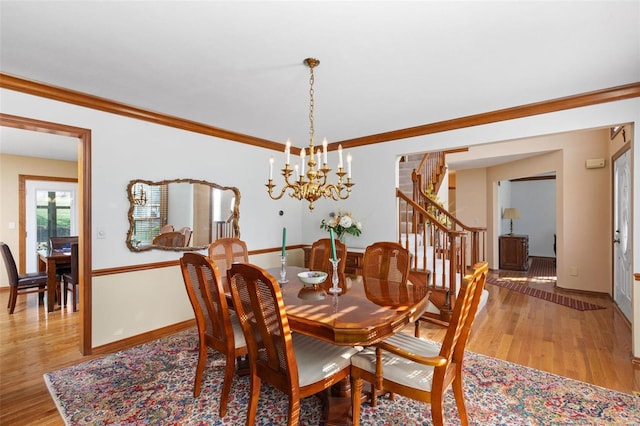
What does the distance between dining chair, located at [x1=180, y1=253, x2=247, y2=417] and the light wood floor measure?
3.35 ft

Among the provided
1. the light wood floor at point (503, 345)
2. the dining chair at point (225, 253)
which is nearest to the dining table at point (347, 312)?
the dining chair at point (225, 253)

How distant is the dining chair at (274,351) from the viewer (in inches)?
59.8

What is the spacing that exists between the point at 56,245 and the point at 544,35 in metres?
6.40

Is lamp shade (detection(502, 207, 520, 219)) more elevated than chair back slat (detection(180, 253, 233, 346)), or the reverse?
lamp shade (detection(502, 207, 520, 219))

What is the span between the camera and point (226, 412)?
6.55 feet

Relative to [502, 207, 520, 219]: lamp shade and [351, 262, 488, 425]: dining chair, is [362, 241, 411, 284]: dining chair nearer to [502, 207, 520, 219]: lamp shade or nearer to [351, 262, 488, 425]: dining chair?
[351, 262, 488, 425]: dining chair

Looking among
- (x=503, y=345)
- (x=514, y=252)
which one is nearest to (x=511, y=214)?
(x=514, y=252)

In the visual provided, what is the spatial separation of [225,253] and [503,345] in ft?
9.42

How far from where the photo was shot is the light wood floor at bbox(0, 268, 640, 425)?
2258 millimetres

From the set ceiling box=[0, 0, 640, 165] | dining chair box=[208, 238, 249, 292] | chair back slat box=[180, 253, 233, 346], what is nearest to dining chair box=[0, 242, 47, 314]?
ceiling box=[0, 0, 640, 165]

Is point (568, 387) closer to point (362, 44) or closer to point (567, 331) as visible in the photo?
point (567, 331)

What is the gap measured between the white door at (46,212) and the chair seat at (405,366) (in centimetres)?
641

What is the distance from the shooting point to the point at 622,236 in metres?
3.90

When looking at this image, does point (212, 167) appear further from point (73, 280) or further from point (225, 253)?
point (73, 280)
